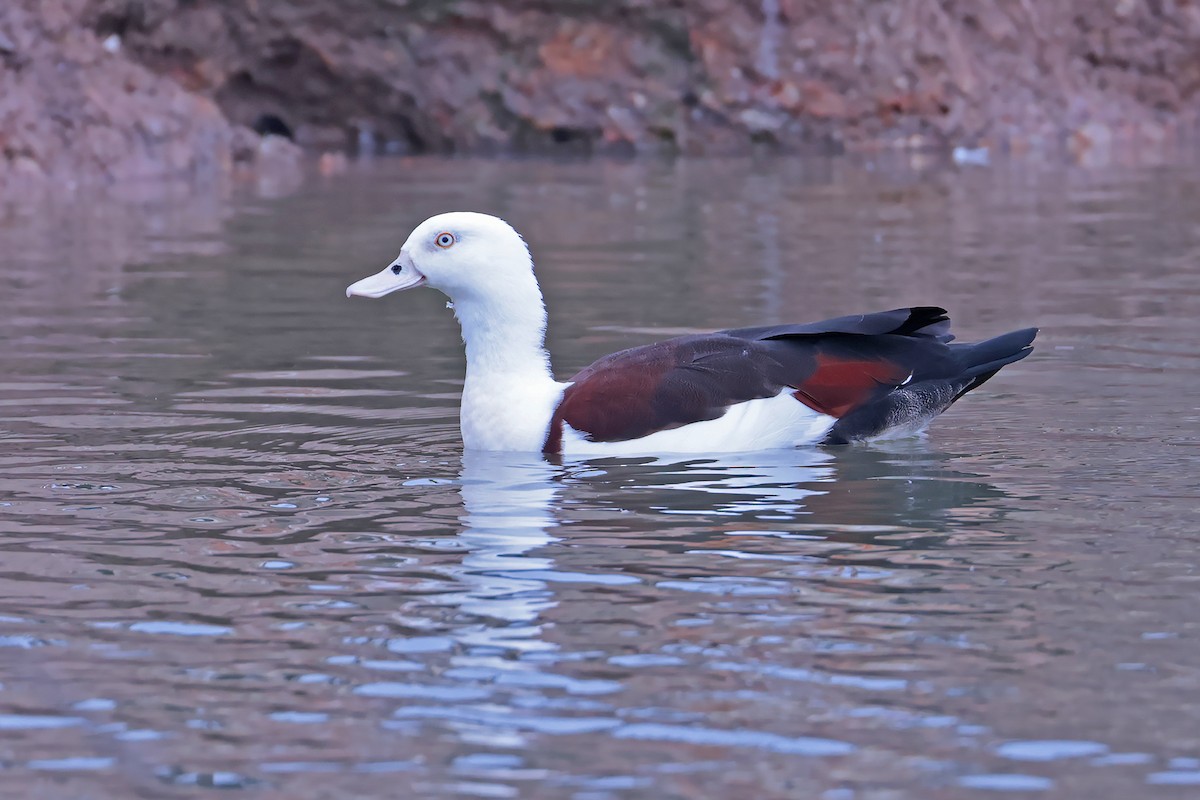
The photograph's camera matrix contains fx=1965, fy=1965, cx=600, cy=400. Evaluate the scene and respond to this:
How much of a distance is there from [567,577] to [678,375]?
1626 millimetres

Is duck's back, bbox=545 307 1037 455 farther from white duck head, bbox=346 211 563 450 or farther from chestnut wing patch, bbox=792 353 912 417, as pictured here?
white duck head, bbox=346 211 563 450

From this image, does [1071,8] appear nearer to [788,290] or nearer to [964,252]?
[964,252]

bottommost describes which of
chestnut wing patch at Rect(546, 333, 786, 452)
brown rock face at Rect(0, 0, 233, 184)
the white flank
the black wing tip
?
the white flank

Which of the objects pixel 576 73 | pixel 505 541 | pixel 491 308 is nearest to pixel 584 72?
pixel 576 73

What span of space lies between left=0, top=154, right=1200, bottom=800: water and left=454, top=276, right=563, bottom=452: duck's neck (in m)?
0.15

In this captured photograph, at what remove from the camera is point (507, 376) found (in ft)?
23.7

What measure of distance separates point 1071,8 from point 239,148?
1239cm

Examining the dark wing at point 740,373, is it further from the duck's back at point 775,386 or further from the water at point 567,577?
the water at point 567,577

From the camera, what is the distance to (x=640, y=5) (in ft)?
80.3

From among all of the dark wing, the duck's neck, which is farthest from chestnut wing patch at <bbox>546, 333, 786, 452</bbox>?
the duck's neck

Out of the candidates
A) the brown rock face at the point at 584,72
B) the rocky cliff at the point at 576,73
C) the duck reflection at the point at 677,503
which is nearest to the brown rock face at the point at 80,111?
the rocky cliff at the point at 576,73

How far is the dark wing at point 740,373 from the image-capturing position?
6949mm

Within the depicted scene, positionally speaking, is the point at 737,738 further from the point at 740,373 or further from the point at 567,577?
the point at 740,373

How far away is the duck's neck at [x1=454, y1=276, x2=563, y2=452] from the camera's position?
7.15 m
